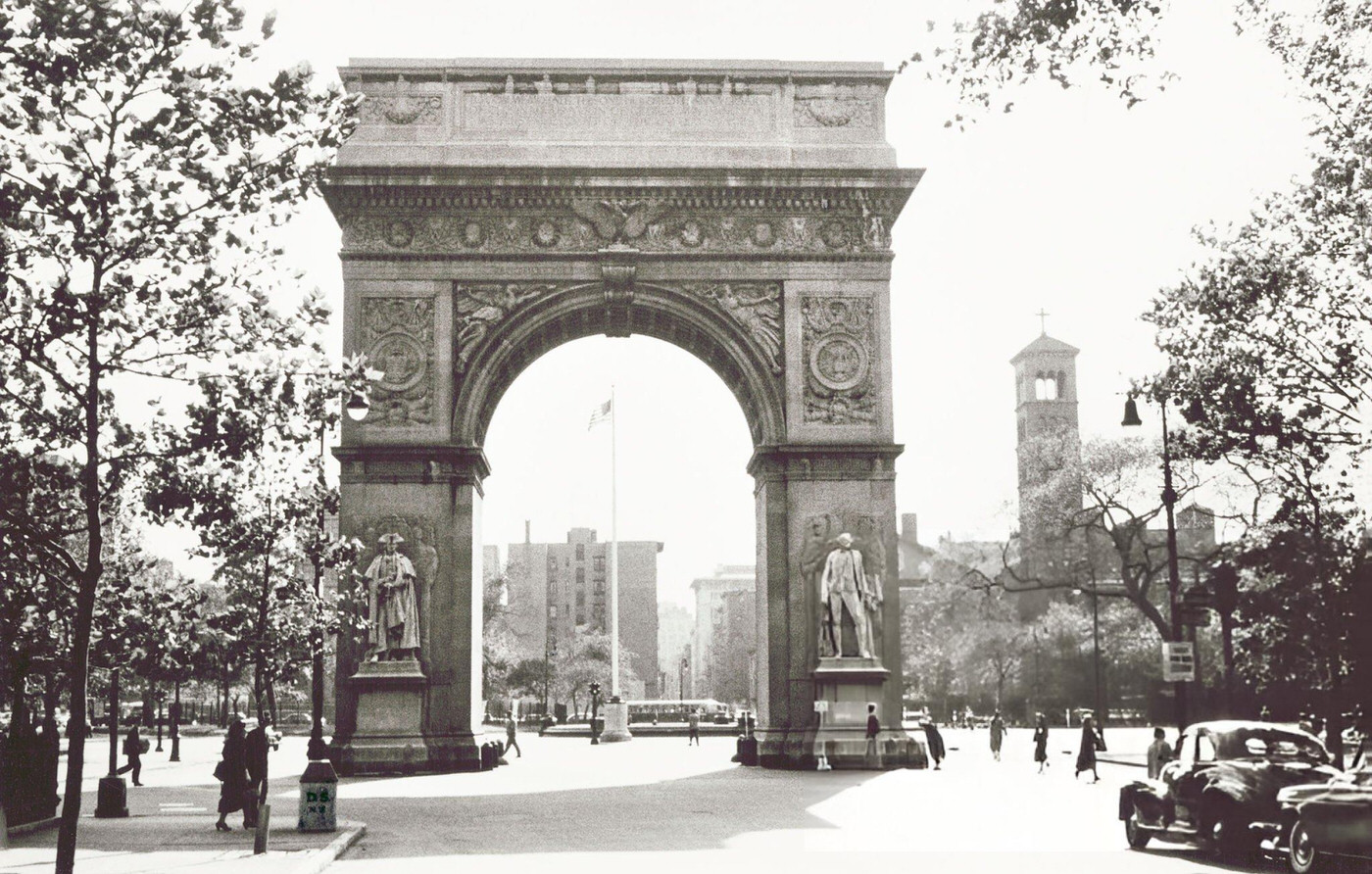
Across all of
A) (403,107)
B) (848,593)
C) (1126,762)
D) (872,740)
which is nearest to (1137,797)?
(872,740)

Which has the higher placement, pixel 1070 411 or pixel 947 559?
pixel 1070 411

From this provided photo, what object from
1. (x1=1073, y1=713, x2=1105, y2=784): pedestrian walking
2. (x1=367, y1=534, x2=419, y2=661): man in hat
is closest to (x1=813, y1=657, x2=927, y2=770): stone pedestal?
(x1=1073, y1=713, x2=1105, y2=784): pedestrian walking

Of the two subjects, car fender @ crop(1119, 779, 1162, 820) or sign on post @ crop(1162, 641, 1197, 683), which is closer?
car fender @ crop(1119, 779, 1162, 820)

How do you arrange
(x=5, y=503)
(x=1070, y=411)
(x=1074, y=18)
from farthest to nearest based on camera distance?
(x=1070, y=411) → (x=5, y=503) → (x=1074, y=18)

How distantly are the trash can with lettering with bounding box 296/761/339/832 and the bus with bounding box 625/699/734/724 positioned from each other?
6185cm

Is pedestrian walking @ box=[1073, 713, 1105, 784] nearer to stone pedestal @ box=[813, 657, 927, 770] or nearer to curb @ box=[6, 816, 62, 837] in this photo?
stone pedestal @ box=[813, 657, 927, 770]

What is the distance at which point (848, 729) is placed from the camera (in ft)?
106

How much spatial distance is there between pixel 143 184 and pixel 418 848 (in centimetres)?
847

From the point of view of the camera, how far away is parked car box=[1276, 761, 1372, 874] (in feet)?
47.8

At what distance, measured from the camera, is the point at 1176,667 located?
29266 mm

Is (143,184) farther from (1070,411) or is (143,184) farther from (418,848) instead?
(1070,411)

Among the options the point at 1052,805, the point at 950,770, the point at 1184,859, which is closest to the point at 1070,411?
the point at 950,770

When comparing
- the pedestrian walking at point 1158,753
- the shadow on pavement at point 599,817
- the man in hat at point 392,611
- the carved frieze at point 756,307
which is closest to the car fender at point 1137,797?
the shadow on pavement at point 599,817

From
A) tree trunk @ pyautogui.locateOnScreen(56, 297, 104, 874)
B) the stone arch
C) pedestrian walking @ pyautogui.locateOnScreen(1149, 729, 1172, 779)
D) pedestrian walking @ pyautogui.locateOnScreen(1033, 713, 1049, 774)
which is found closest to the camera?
tree trunk @ pyautogui.locateOnScreen(56, 297, 104, 874)
